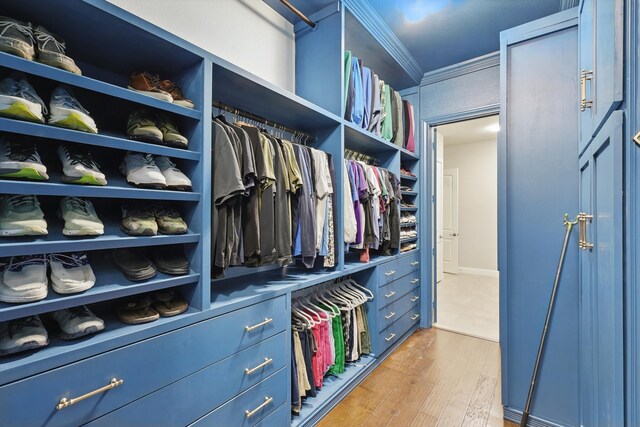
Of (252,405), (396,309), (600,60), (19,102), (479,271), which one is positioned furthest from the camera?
(479,271)

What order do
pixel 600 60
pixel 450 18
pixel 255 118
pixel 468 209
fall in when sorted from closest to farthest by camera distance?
pixel 600 60 < pixel 255 118 < pixel 450 18 < pixel 468 209

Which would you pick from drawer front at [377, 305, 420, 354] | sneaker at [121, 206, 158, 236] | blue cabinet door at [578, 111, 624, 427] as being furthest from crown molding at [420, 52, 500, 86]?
sneaker at [121, 206, 158, 236]

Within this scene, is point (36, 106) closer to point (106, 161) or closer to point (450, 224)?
point (106, 161)

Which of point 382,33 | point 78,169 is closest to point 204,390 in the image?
point 78,169

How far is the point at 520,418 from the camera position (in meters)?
1.69

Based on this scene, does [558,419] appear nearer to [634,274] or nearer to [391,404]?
[391,404]

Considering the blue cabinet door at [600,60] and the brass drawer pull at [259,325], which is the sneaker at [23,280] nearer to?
the brass drawer pull at [259,325]

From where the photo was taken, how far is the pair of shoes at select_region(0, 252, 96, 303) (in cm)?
74

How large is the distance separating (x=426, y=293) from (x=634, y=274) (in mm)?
2546

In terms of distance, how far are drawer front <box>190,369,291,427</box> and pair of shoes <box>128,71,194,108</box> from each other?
1.25m

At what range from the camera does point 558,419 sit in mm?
1612

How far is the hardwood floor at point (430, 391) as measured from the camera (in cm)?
171

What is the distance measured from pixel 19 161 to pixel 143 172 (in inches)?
12.0

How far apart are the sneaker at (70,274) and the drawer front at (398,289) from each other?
6.23 ft
